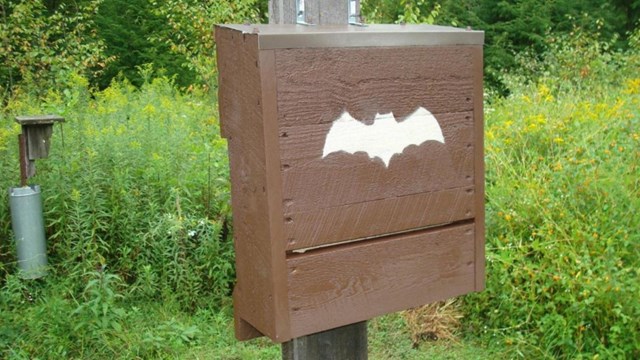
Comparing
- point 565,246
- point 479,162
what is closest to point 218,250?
point 565,246

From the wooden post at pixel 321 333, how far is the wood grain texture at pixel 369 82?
30 cm

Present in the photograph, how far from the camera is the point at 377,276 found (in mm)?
1742

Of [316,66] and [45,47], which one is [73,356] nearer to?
[316,66]

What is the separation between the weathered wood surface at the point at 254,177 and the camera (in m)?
1.54

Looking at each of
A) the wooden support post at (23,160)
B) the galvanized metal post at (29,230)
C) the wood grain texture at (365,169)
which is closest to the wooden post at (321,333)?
the wood grain texture at (365,169)

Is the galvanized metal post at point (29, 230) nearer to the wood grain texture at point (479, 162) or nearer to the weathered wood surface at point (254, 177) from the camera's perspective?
the weathered wood surface at point (254, 177)

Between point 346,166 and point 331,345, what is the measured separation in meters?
0.57

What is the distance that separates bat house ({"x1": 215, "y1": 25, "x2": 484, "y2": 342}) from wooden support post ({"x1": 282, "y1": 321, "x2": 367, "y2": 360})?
0.44 feet

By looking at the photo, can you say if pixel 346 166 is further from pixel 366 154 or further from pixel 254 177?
pixel 254 177

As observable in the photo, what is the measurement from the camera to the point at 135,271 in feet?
14.4

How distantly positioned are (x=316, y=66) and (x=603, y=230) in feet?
9.52

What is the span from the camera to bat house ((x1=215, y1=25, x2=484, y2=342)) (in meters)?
1.57

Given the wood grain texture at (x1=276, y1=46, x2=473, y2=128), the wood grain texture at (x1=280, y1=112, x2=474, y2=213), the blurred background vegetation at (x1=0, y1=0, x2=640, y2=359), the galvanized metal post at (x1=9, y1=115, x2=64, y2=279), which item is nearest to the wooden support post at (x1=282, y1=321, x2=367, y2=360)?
the wood grain texture at (x1=280, y1=112, x2=474, y2=213)

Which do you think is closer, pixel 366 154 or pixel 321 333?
pixel 366 154
